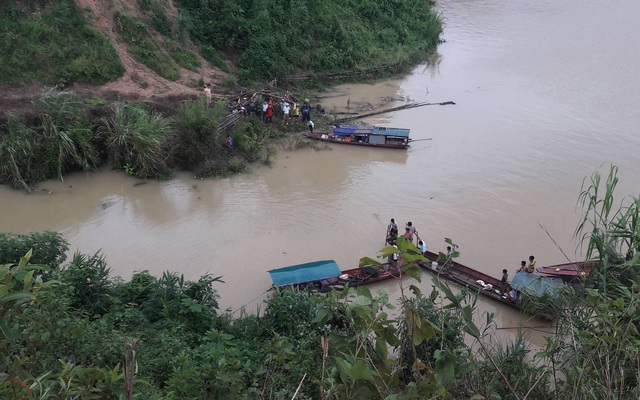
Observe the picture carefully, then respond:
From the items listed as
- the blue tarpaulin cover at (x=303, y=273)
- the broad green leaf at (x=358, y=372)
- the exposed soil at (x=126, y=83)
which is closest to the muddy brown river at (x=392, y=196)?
the blue tarpaulin cover at (x=303, y=273)

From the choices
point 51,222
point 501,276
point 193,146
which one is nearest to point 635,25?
point 501,276

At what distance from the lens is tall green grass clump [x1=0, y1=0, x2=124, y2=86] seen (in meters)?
14.9

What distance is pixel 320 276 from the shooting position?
9.56m

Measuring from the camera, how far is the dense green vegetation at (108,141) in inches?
497

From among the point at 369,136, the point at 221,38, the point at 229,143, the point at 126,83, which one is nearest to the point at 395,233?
the point at 369,136

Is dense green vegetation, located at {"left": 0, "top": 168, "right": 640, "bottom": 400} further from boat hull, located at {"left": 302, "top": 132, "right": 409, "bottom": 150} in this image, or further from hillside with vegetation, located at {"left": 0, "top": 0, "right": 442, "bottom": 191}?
boat hull, located at {"left": 302, "top": 132, "right": 409, "bottom": 150}

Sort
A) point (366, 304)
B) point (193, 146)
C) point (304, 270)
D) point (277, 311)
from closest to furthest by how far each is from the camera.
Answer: point (366, 304)
point (277, 311)
point (304, 270)
point (193, 146)

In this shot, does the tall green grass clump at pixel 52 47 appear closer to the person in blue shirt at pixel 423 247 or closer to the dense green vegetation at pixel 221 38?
the dense green vegetation at pixel 221 38

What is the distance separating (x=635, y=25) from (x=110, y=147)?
1146 inches

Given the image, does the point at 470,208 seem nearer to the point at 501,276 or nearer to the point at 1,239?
the point at 501,276

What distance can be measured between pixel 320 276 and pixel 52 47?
464 inches

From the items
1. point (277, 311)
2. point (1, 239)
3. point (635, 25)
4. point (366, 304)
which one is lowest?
point (277, 311)

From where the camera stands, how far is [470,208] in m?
12.9

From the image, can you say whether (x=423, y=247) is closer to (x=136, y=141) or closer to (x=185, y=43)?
(x=136, y=141)
